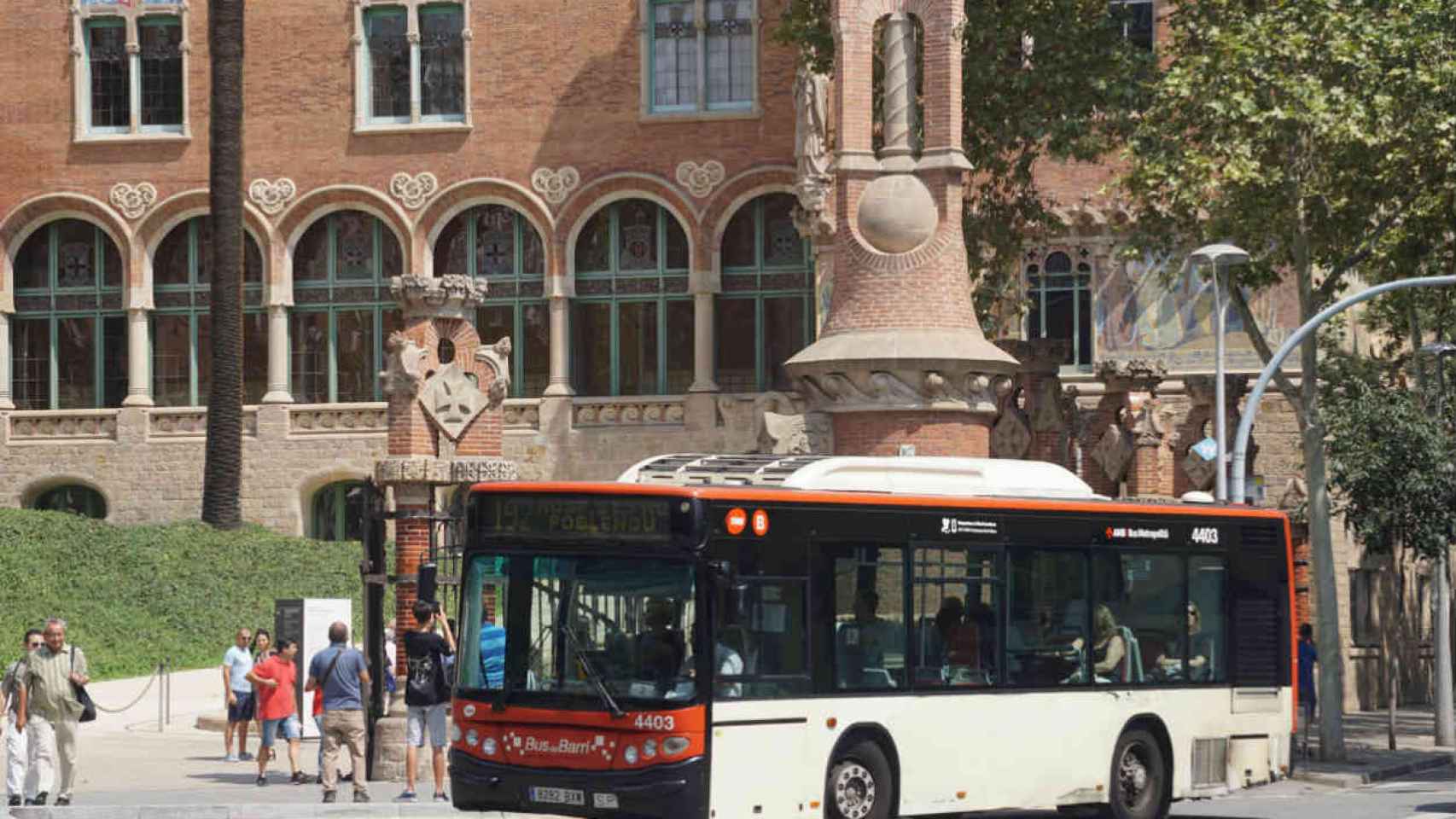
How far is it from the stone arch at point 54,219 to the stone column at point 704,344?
11.5 metres

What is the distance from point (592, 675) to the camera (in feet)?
54.9

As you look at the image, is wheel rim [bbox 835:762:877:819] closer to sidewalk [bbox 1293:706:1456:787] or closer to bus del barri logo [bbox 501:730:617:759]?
bus del barri logo [bbox 501:730:617:759]

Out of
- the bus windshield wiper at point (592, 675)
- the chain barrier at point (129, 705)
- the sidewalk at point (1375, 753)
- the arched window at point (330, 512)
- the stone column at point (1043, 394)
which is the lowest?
the sidewalk at point (1375, 753)

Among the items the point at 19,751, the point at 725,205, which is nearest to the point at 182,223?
the point at 725,205

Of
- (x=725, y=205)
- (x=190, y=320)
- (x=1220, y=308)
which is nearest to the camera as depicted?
(x=1220, y=308)

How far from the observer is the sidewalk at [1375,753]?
29266 mm

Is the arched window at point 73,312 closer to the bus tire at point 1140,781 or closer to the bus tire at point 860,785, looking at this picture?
the bus tire at point 1140,781

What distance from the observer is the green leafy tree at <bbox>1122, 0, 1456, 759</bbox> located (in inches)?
1205

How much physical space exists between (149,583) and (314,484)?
32.4 ft

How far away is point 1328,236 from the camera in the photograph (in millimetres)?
33312

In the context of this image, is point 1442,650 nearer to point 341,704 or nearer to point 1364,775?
point 1364,775

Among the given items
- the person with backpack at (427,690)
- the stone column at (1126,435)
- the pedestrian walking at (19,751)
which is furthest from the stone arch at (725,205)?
the pedestrian walking at (19,751)

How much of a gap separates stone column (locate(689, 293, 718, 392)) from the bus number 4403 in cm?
3408

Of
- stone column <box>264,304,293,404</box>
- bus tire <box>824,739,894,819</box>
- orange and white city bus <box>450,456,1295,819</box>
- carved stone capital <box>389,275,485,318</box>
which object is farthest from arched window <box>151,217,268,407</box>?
bus tire <box>824,739,894,819</box>
